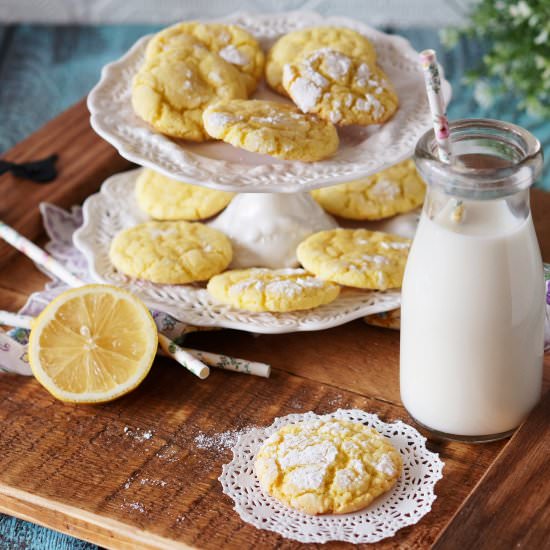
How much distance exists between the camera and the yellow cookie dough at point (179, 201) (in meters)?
1.42

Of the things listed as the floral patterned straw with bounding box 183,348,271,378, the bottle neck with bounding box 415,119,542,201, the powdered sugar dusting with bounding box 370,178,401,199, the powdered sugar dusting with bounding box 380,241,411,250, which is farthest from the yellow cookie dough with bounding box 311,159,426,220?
the bottle neck with bounding box 415,119,542,201

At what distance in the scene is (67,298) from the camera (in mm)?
1190

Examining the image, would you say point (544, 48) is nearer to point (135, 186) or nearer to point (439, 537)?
point (135, 186)

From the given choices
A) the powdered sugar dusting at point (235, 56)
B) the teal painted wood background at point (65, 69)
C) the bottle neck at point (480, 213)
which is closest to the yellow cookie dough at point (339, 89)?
the powdered sugar dusting at point (235, 56)

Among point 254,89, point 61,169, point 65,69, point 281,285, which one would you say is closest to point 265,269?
point 281,285

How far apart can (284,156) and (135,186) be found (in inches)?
16.6

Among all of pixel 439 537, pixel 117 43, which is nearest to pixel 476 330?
pixel 439 537

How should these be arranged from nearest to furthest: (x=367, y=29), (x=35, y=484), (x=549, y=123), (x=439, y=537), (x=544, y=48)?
1. (x=439, y=537)
2. (x=35, y=484)
3. (x=367, y=29)
4. (x=544, y=48)
5. (x=549, y=123)

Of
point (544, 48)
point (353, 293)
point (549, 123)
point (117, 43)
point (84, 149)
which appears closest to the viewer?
point (353, 293)

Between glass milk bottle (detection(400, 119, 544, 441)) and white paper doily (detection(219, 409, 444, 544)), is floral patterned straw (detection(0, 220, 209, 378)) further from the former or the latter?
glass milk bottle (detection(400, 119, 544, 441))

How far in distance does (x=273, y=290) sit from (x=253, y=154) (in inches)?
7.6

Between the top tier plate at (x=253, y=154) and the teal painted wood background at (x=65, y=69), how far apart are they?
1067 millimetres

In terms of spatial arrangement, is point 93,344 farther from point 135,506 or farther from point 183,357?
point 135,506

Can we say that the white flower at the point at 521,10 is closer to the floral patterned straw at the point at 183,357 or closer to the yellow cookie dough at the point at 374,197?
the yellow cookie dough at the point at 374,197
